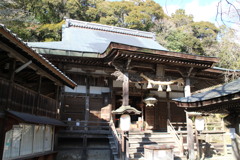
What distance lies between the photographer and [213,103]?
4.87 meters

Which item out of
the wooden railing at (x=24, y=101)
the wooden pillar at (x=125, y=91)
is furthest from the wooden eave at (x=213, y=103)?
the wooden railing at (x=24, y=101)

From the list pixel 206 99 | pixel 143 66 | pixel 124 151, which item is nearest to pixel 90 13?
pixel 143 66

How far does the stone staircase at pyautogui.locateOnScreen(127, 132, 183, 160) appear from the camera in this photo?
9.01 meters

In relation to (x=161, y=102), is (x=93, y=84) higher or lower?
higher

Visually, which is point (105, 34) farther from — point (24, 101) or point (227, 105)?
point (227, 105)

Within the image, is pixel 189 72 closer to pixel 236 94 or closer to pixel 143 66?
pixel 143 66

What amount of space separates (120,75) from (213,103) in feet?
18.5

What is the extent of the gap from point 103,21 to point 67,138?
2585cm

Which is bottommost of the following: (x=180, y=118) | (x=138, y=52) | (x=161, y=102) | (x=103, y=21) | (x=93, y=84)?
(x=180, y=118)

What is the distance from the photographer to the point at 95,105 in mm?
12594

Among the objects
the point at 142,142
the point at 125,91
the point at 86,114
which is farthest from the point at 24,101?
the point at 142,142

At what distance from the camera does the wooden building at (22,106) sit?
5.90 meters

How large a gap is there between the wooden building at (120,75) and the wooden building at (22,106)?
1716 mm

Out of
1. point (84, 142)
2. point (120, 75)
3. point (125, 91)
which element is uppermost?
point (120, 75)
